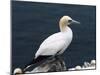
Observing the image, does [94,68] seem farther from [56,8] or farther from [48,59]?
[56,8]

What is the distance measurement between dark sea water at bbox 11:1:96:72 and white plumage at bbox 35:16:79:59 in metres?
0.04

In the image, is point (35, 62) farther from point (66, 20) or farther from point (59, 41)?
point (66, 20)

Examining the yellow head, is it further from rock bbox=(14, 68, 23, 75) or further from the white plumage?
rock bbox=(14, 68, 23, 75)

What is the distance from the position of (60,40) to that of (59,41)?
0.05 feet

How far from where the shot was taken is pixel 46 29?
99.4 inches

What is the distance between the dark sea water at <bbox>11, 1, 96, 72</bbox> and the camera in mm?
2416

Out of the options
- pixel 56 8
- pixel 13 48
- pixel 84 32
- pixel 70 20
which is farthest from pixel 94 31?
pixel 13 48

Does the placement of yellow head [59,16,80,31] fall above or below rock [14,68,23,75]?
above

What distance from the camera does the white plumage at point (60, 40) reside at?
254 centimetres

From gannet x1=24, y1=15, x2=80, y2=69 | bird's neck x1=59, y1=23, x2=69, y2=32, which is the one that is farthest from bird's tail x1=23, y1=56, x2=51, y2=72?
bird's neck x1=59, y1=23, x2=69, y2=32

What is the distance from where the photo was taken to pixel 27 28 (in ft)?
8.05

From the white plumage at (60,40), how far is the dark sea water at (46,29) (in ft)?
0.14

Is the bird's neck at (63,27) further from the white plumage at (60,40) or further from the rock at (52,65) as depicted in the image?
the rock at (52,65)

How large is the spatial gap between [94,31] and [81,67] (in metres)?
0.43
